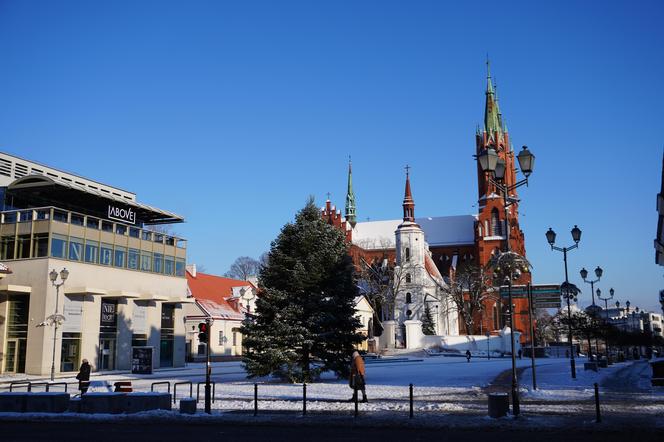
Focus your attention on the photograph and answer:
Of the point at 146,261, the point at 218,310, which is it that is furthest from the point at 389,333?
the point at 146,261

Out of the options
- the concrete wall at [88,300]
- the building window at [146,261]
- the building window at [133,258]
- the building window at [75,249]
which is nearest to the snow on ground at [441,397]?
the concrete wall at [88,300]

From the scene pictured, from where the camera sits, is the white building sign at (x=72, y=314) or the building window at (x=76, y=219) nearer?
→ the white building sign at (x=72, y=314)

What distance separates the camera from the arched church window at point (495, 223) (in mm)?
106875

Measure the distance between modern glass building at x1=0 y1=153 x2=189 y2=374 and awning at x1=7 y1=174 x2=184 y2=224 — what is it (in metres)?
0.08

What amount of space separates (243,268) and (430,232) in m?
36.6

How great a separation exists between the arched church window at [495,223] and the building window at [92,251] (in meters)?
73.0

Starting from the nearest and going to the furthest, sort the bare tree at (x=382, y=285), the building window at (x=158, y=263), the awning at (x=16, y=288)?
the awning at (x=16, y=288)
the building window at (x=158, y=263)
the bare tree at (x=382, y=285)

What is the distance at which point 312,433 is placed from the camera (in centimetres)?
1487

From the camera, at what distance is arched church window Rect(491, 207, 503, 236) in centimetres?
10688

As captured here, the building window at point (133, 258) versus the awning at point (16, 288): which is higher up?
the building window at point (133, 258)

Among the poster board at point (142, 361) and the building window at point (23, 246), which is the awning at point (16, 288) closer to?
the building window at point (23, 246)

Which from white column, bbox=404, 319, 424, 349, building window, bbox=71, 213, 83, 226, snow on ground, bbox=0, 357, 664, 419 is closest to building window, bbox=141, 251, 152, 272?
building window, bbox=71, 213, 83, 226

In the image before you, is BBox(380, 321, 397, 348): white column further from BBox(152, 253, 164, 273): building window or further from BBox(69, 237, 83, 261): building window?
BBox(69, 237, 83, 261): building window

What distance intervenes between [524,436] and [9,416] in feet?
47.3
